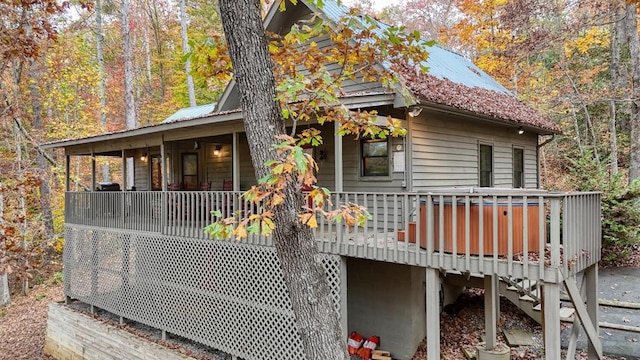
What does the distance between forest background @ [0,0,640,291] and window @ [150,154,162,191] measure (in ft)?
9.92

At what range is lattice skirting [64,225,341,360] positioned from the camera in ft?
23.0

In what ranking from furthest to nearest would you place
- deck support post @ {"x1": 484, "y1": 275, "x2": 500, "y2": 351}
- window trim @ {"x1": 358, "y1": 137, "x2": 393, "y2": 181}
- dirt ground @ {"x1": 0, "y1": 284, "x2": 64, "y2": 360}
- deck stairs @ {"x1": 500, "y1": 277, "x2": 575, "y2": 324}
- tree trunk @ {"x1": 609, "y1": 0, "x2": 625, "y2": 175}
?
tree trunk @ {"x1": 609, "y1": 0, "x2": 625, "y2": 175}, dirt ground @ {"x1": 0, "y1": 284, "x2": 64, "y2": 360}, window trim @ {"x1": 358, "y1": 137, "x2": 393, "y2": 181}, deck stairs @ {"x1": 500, "y1": 277, "x2": 575, "y2": 324}, deck support post @ {"x1": 484, "y1": 275, "x2": 500, "y2": 351}

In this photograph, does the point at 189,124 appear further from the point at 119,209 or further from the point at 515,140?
the point at 515,140

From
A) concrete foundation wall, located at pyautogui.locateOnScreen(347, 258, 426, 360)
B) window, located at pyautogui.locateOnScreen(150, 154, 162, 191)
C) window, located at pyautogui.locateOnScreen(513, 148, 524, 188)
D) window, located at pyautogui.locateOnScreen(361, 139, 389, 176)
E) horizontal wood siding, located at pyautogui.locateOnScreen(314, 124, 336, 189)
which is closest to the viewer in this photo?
concrete foundation wall, located at pyautogui.locateOnScreen(347, 258, 426, 360)

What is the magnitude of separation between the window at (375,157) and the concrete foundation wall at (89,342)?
5.21m

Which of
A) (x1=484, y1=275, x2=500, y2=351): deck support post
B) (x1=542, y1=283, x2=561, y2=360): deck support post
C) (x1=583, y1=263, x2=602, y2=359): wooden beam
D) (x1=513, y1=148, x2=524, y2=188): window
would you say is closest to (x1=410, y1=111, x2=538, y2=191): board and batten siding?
(x1=513, y1=148, x2=524, y2=188): window

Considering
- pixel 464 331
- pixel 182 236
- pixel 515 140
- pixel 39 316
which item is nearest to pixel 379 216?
pixel 464 331

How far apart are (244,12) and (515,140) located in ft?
31.9

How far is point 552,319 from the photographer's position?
175 inches

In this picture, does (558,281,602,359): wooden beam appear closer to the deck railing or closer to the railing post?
the deck railing

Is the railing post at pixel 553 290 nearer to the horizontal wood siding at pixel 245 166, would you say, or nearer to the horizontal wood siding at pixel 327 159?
the horizontal wood siding at pixel 327 159

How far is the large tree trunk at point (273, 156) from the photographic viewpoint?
4.08 meters

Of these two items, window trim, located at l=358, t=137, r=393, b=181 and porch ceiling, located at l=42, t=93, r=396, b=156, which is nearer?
porch ceiling, located at l=42, t=93, r=396, b=156

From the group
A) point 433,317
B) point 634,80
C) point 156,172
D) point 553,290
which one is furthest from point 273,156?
point 634,80
